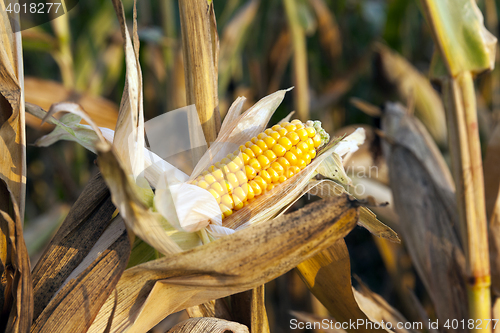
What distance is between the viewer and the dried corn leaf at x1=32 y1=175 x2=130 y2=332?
42 cm

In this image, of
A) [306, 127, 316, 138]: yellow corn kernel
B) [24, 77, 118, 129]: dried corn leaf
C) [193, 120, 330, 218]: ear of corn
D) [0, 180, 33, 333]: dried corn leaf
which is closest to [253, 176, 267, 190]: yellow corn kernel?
[193, 120, 330, 218]: ear of corn

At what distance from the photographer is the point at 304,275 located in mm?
542

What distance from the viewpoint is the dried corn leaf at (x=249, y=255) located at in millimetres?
385

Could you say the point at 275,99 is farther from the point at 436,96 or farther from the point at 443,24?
the point at 436,96

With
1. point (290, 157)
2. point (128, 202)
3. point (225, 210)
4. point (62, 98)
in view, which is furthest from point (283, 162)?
point (62, 98)

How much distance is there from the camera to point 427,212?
2.97 feet

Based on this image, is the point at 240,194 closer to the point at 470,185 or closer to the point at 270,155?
the point at 270,155

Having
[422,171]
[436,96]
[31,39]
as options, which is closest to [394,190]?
[422,171]

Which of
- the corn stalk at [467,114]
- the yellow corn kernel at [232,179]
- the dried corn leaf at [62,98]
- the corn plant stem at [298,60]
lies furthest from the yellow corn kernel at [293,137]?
the corn plant stem at [298,60]

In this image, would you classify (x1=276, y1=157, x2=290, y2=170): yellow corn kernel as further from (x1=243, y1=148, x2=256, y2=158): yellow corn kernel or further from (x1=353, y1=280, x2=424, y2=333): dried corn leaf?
(x1=353, y1=280, x2=424, y2=333): dried corn leaf

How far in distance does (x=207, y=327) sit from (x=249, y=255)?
0.16 m

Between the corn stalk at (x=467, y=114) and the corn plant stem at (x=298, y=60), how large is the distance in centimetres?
89

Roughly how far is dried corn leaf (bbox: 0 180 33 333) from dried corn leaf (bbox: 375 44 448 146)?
157cm

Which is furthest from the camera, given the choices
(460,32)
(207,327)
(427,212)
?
(427,212)
